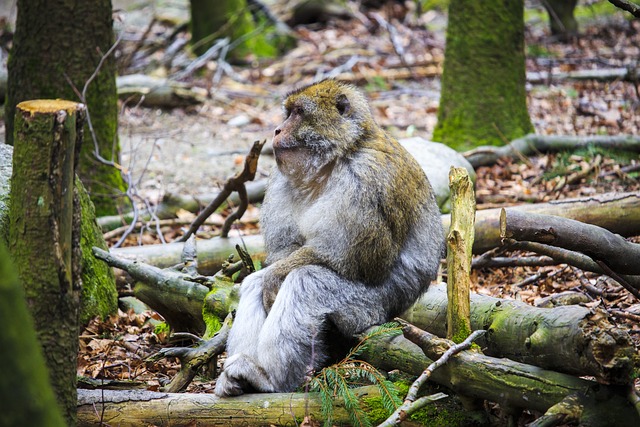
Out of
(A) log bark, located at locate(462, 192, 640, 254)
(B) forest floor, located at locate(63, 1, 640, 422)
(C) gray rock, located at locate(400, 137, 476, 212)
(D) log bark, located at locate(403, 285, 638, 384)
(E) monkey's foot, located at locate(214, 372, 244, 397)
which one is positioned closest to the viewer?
(D) log bark, located at locate(403, 285, 638, 384)

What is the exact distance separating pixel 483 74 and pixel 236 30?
9.20 m

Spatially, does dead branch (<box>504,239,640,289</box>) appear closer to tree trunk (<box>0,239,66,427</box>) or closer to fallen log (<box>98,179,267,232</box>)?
tree trunk (<box>0,239,66,427</box>)

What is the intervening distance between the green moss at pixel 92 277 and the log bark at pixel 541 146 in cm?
519

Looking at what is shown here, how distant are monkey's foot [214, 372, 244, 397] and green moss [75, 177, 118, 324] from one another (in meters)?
2.37

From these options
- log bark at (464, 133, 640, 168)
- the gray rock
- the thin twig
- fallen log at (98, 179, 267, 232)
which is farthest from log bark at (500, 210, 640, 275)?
fallen log at (98, 179, 267, 232)

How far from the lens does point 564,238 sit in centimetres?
459

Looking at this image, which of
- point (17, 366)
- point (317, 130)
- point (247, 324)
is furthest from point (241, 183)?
point (17, 366)

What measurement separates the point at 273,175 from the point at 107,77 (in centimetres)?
419

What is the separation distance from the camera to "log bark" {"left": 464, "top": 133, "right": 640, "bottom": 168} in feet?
32.1

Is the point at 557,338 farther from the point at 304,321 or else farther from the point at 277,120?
the point at 277,120

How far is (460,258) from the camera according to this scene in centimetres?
443

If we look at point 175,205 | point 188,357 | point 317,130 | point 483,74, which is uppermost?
point 317,130

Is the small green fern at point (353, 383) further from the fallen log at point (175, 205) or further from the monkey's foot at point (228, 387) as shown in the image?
the fallen log at point (175, 205)

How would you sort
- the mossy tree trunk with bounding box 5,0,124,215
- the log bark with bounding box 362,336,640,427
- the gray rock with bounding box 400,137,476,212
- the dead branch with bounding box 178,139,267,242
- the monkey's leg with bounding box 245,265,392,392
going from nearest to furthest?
1. the log bark with bounding box 362,336,640,427
2. the monkey's leg with bounding box 245,265,392,392
3. the dead branch with bounding box 178,139,267,242
4. the mossy tree trunk with bounding box 5,0,124,215
5. the gray rock with bounding box 400,137,476,212
